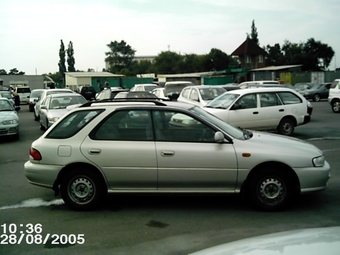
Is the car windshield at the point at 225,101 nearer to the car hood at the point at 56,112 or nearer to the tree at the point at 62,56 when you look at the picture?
the car hood at the point at 56,112

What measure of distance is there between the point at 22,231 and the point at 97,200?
1148mm

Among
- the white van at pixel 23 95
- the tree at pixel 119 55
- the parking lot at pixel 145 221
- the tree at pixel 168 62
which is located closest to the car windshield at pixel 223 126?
the parking lot at pixel 145 221

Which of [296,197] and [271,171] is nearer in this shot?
Result: [271,171]

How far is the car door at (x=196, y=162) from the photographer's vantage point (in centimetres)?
600

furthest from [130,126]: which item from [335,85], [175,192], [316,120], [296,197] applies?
[335,85]

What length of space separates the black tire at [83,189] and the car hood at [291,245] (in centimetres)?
356

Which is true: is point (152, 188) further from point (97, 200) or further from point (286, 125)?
point (286, 125)

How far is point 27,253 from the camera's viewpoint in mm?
4852

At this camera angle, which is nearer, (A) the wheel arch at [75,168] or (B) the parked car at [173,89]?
(A) the wheel arch at [75,168]

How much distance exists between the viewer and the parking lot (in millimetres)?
5000

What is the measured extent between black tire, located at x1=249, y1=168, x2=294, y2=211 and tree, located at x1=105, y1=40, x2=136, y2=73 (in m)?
119

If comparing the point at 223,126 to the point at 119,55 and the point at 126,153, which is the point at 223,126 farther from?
the point at 119,55

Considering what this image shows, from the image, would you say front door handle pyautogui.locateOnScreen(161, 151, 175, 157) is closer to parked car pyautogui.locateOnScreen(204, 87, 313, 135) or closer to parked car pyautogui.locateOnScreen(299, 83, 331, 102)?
parked car pyautogui.locateOnScreen(204, 87, 313, 135)

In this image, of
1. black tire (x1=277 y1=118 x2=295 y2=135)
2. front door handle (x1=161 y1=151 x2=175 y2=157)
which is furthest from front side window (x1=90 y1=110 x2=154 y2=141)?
black tire (x1=277 y1=118 x2=295 y2=135)
